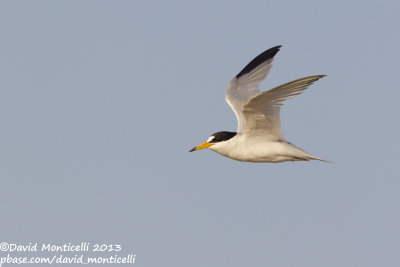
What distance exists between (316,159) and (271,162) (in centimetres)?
109

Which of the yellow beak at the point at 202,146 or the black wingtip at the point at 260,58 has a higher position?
the black wingtip at the point at 260,58

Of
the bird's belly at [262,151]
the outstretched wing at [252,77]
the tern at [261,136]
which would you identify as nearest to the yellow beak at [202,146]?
the tern at [261,136]

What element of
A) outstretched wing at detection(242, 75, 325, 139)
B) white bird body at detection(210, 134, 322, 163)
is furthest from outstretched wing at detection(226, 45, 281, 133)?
outstretched wing at detection(242, 75, 325, 139)

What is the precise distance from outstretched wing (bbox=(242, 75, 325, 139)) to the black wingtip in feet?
12.9

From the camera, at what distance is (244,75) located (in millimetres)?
17266

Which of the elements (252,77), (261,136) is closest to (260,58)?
(252,77)

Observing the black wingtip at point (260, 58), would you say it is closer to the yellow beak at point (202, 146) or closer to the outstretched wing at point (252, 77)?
the outstretched wing at point (252, 77)

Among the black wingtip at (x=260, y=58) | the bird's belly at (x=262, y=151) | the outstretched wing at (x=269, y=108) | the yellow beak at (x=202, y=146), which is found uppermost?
the black wingtip at (x=260, y=58)

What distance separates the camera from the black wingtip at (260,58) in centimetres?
1703

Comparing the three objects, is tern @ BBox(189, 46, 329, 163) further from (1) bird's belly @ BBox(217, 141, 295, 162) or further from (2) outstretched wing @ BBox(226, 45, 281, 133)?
(2) outstretched wing @ BBox(226, 45, 281, 133)

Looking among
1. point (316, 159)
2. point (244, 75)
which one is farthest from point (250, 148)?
point (244, 75)

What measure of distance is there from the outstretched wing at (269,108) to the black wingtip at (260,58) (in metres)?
3.94

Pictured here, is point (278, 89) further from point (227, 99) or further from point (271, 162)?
point (227, 99)

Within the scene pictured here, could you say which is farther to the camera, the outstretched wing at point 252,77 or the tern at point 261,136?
the outstretched wing at point 252,77
